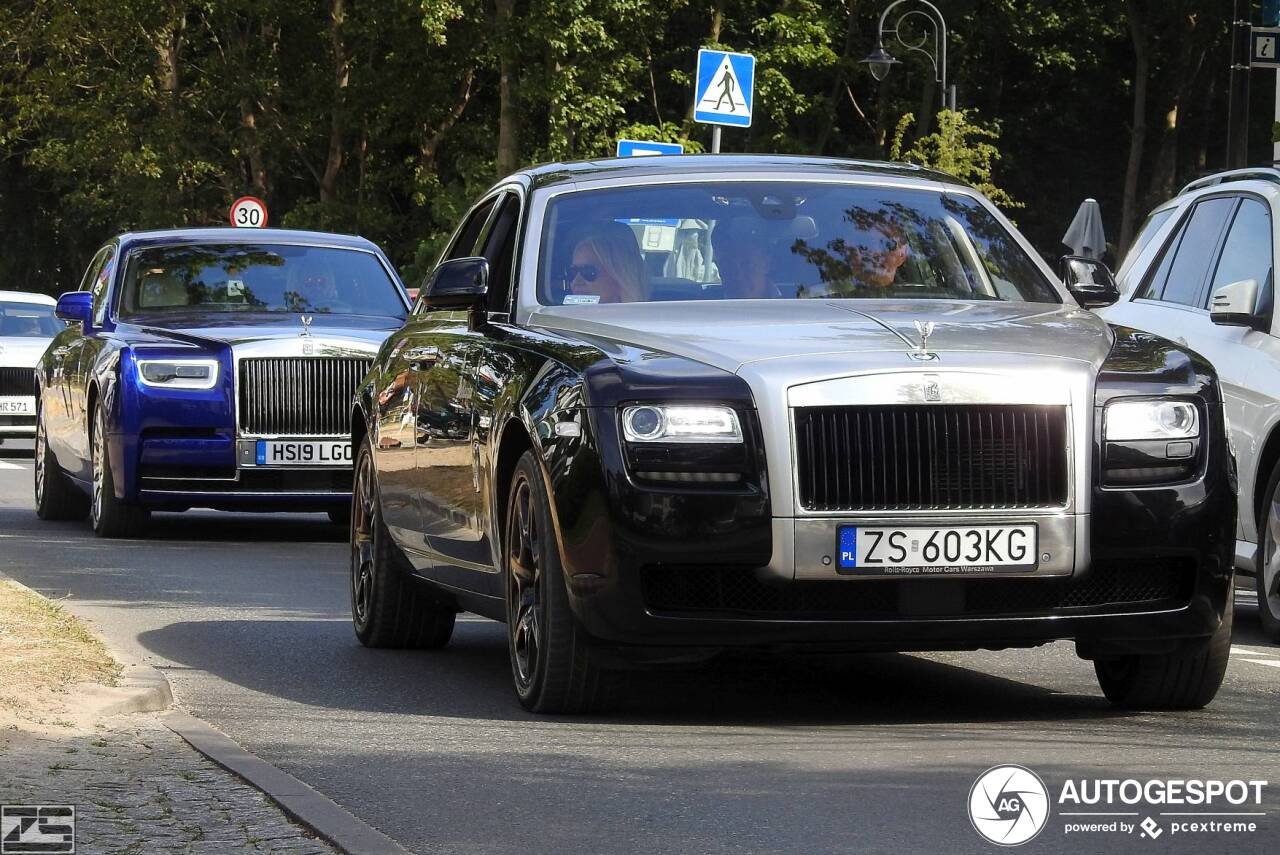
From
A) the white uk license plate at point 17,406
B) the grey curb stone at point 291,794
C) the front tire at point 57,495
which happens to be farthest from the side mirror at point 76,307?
the white uk license plate at point 17,406

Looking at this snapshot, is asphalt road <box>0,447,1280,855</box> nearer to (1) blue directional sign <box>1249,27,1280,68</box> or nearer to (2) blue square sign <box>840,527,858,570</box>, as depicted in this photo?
(2) blue square sign <box>840,527,858,570</box>

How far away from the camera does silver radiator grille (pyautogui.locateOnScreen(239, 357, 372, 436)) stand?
14883mm

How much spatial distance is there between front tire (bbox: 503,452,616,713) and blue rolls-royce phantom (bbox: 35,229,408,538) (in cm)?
717

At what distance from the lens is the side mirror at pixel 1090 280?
861 cm

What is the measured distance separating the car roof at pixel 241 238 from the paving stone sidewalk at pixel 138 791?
30.2 feet

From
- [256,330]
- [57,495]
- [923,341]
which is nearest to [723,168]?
[923,341]

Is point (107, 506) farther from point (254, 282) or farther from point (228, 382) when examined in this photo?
point (254, 282)

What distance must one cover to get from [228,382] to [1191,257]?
19.6 feet

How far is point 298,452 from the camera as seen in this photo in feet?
48.9

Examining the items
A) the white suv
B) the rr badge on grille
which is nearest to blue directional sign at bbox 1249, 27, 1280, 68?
the white suv

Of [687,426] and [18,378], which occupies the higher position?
[687,426]

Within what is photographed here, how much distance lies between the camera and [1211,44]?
51.5 meters

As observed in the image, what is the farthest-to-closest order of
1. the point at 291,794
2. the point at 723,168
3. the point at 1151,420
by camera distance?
the point at 723,168
the point at 1151,420
the point at 291,794

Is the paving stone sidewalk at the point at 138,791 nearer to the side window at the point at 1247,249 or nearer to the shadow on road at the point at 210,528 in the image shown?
the side window at the point at 1247,249
